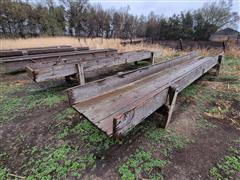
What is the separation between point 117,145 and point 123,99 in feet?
1.90

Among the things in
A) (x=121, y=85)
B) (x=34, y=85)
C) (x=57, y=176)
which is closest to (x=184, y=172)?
(x=57, y=176)

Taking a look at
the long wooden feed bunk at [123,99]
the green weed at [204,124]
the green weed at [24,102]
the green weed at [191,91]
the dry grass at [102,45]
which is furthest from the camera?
the dry grass at [102,45]

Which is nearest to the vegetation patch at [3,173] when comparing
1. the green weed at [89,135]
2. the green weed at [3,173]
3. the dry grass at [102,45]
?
the green weed at [3,173]

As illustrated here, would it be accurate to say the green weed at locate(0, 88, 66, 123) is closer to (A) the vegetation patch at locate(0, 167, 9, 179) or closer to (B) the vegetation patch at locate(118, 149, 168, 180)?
(A) the vegetation patch at locate(0, 167, 9, 179)

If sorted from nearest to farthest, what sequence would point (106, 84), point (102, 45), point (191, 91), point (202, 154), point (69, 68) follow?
point (202, 154) < point (106, 84) < point (69, 68) < point (191, 91) < point (102, 45)

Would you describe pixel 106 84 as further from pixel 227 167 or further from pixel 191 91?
pixel 191 91

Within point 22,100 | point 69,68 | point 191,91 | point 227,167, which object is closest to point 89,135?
point 227,167

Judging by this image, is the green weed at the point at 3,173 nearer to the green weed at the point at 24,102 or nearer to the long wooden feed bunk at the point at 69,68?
the green weed at the point at 24,102

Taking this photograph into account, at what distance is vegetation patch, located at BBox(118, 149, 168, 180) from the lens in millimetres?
1131

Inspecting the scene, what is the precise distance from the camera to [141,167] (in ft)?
3.94

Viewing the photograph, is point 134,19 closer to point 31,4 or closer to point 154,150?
point 31,4

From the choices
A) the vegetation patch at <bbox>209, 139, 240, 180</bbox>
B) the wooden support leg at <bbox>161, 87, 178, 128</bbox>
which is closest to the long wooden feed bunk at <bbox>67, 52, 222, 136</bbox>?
the wooden support leg at <bbox>161, 87, 178, 128</bbox>

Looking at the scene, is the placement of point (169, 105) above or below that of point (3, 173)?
above

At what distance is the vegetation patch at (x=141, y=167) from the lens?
1.13 meters
